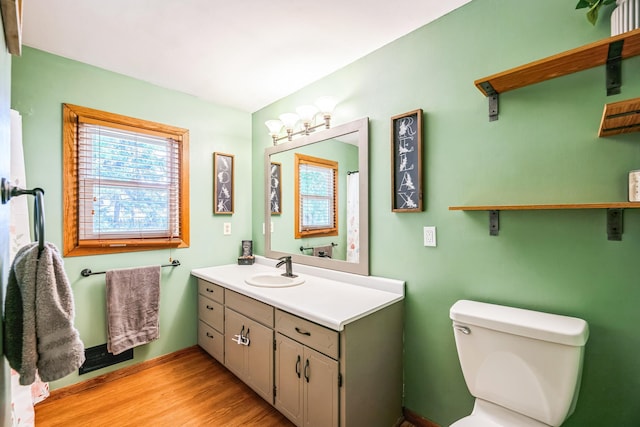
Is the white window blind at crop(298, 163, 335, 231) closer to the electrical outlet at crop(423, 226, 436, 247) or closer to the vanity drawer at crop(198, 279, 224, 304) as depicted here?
the electrical outlet at crop(423, 226, 436, 247)

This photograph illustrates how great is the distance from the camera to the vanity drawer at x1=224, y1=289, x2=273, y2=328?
1817 mm

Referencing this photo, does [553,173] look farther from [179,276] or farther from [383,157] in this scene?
[179,276]

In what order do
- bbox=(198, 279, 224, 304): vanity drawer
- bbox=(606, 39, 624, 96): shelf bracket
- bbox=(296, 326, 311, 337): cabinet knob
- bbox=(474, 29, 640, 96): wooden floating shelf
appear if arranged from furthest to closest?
bbox=(198, 279, 224, 304): vanity drawer
bbox=(296, 326, 311, 337): cabinet knob
bbox=(606, 39, 624, 96): shelf bracket
bbox=(474, 29, 640, 96): wooden floating shelf

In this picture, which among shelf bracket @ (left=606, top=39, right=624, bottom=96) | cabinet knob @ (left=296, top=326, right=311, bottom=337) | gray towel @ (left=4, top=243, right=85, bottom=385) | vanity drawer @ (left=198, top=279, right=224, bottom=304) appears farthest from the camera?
vanity drawer @ (left=198, top=279, right=224, bottom=304)

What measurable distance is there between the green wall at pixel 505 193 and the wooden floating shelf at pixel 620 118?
0.05 m

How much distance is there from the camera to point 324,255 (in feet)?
7.38

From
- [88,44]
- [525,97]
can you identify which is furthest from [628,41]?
[88,44]

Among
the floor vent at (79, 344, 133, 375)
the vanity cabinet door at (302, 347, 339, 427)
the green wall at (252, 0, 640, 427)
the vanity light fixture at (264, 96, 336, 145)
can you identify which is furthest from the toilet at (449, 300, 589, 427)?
the floor vent at (79, 344, 133, 375)

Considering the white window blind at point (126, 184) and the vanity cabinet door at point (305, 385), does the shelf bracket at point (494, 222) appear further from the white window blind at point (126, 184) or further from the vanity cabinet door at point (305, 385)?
the white window blind at point (126, 184)

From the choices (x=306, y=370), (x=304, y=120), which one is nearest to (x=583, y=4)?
(x=304, y=120)

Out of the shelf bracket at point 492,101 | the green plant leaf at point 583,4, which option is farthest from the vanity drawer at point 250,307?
the green plant leaf at point 583,4

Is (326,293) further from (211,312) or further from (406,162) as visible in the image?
(211,312)

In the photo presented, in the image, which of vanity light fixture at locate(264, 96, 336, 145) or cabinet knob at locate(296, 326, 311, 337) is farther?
vanity light fixture at locate(264, 96, 336, 145)

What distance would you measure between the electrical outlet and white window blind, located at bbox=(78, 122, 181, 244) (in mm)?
2086
